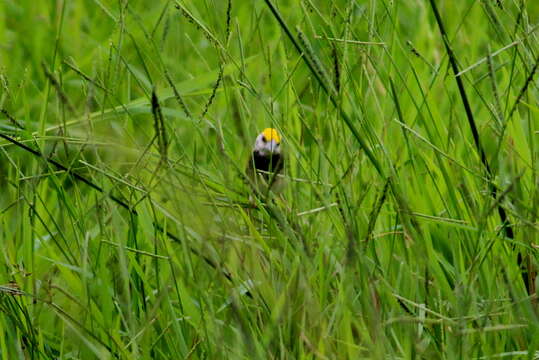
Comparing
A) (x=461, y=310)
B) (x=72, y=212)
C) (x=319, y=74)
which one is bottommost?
(x=461, y=310)

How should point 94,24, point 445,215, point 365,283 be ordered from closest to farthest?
point 365,283 < point 445,215 < point 94,24

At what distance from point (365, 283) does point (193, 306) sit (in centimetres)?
39

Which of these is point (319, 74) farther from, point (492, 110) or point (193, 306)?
point (193, 306)

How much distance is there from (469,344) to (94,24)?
2.68 meters

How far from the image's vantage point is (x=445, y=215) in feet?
6.48

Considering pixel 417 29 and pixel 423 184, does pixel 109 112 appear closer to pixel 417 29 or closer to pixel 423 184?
pixel 423 184

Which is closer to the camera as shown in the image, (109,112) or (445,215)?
(445,215)

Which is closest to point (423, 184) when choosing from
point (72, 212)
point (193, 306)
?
point (193, 306)

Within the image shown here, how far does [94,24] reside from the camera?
384 centimetres

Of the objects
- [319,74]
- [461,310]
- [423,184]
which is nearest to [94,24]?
[423,184]

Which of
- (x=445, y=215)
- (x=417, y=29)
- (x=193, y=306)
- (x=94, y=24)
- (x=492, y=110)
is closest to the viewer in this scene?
(x=492, y=110)

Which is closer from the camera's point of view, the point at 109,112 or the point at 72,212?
the point at 72,212

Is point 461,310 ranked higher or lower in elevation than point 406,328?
higher

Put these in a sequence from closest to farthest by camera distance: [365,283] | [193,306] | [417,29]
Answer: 1. [365,283]
2. [193,306]
3. [417,29]
